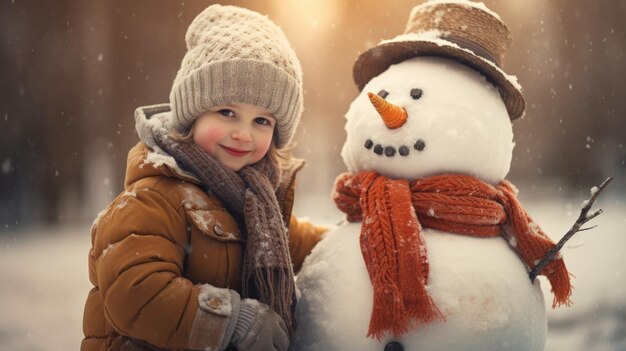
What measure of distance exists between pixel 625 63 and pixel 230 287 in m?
2.98

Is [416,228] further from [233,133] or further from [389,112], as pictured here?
[233,133]

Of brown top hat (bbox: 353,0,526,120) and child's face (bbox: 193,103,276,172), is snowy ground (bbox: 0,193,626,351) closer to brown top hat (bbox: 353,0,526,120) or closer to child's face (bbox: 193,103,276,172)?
brown top hat (bbox: 353,0,526,120)

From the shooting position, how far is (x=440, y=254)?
135 cm

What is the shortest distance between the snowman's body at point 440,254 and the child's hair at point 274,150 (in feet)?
0.61

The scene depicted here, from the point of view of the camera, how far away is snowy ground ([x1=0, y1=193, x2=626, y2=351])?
2.54m

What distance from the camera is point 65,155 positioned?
524 centimetres

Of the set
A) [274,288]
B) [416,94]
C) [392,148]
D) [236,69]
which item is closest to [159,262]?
[274,288]

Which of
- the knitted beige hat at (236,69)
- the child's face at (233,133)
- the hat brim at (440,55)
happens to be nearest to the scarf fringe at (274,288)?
the child's face at (233,133)

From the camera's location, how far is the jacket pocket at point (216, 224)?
1342 mm

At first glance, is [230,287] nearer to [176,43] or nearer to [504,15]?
[504,15]

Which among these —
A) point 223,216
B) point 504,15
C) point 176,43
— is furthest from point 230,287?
point 176,43

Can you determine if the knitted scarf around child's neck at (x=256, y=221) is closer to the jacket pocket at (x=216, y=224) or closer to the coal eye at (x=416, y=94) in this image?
the jacket pocket at (x=216, y=224)

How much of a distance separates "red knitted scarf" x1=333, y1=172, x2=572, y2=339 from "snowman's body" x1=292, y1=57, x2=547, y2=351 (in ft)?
0.10

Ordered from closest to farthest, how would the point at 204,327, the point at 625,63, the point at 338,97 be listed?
the point at 204,327
the point at 625,63
the point at 338,97
